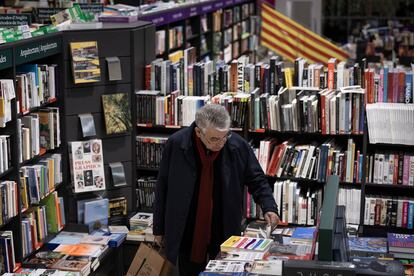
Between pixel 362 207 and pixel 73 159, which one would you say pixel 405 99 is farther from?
pixel 73 159

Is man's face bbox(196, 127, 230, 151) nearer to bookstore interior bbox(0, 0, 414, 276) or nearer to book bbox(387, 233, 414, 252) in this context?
book bbox(387, 233, 414, 252)

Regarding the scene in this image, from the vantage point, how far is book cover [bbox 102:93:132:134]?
267 inches

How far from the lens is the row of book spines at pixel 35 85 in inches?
226

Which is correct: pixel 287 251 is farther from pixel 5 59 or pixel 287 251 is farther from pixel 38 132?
pixel 38 132

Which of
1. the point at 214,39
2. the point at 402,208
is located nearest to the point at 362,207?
the point at 402,208

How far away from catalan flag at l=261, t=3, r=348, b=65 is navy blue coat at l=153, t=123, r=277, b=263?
917cm

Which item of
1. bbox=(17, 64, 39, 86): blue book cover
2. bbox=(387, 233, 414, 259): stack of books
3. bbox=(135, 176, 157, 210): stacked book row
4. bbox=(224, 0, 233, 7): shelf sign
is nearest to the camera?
bbox=(387, 233, 414, 259): stack of books

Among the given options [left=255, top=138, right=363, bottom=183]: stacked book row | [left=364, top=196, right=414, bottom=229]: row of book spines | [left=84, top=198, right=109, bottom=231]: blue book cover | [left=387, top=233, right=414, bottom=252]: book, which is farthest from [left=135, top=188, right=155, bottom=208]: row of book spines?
[left=387, top=233, right=414, bottom=252]: book

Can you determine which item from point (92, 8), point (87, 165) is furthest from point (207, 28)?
point (87, 165)

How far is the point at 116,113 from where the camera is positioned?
684 cm

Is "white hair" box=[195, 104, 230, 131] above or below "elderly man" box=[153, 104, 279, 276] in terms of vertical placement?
above

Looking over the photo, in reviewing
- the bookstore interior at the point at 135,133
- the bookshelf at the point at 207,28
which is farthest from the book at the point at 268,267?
the bookshelf at the point at 207,28

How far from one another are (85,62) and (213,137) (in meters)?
2.63

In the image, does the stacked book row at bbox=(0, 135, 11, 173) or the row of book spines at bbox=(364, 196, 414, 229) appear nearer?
the stacked book row at bbox=(0, 135, 11, 173)
